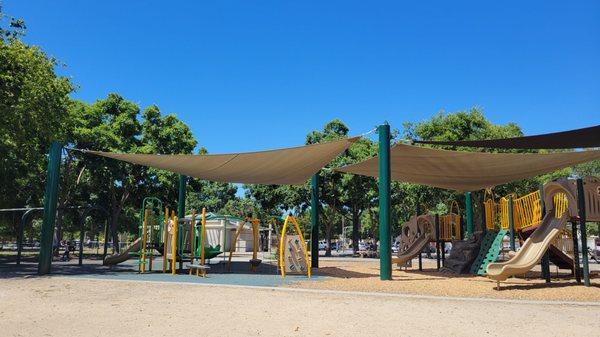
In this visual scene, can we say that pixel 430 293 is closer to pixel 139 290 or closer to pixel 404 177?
pixel 139 290

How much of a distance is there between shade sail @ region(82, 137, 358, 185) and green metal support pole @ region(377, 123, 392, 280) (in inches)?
32.1

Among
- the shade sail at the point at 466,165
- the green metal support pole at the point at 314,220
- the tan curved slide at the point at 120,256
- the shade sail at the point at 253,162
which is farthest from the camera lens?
the green metal support pole at the point at 314,220

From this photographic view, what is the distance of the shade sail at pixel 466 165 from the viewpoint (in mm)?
11746

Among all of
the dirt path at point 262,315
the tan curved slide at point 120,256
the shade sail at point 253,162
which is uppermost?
the shade sail at point 253,162

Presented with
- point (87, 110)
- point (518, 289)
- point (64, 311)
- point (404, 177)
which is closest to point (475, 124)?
point (404, 177)

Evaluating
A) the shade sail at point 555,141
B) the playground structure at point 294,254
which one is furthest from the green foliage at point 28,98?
the shade sail at point 555,141

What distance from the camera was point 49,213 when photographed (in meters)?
12.5

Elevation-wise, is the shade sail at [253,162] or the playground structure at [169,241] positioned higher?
the shade sail at [253,162]

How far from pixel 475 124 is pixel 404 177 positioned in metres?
12.0

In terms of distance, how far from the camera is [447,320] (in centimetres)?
604

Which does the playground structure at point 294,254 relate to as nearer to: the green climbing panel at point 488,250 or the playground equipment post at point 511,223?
the green climbing panel at point 488,250

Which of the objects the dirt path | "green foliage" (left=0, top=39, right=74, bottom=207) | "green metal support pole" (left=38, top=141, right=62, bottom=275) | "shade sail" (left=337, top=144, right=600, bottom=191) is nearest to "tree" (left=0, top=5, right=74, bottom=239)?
"green foliage" (left=0, top=39, right=74, bottom=207)

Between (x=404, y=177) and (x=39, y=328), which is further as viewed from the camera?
(x=404, y=177)

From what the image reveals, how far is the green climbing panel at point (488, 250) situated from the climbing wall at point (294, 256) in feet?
15.6
